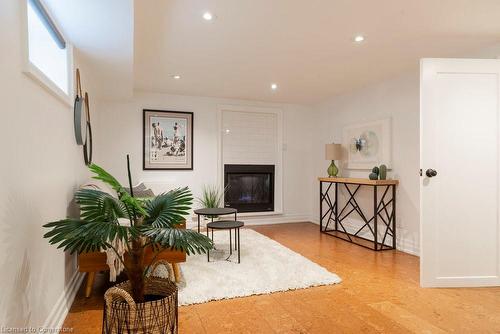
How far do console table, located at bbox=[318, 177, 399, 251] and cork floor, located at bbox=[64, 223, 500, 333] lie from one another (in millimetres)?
1120

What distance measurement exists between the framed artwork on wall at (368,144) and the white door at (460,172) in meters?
1.46

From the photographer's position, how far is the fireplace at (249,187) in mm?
5480

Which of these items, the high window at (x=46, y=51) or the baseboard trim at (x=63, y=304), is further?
the baseboard trim at (x=63, y=304)

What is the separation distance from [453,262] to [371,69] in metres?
2.31

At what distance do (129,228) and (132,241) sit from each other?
5.3 inches

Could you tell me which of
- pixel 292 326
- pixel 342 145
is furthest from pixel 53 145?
pixel 342 145

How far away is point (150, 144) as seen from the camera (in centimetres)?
501

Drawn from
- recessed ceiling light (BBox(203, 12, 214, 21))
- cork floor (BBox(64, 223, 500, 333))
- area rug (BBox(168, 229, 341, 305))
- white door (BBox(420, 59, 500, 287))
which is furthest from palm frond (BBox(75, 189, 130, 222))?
white door (BBox(420, 59, 500, 287))

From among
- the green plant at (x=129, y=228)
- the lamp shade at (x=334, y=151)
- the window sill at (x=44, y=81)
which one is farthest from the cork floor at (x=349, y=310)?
the lamp shade at (x=334, y=151)

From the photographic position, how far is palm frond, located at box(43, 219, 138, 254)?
1223 mm

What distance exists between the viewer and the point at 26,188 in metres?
1.48

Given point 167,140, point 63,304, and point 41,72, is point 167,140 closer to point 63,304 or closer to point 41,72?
point 63,304

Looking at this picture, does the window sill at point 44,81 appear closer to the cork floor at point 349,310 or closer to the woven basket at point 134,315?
the woven basket at point 134,315

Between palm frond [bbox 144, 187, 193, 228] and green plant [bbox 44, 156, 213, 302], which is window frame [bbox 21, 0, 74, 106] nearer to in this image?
green plant [bbox 44, 156, 213, 302]
